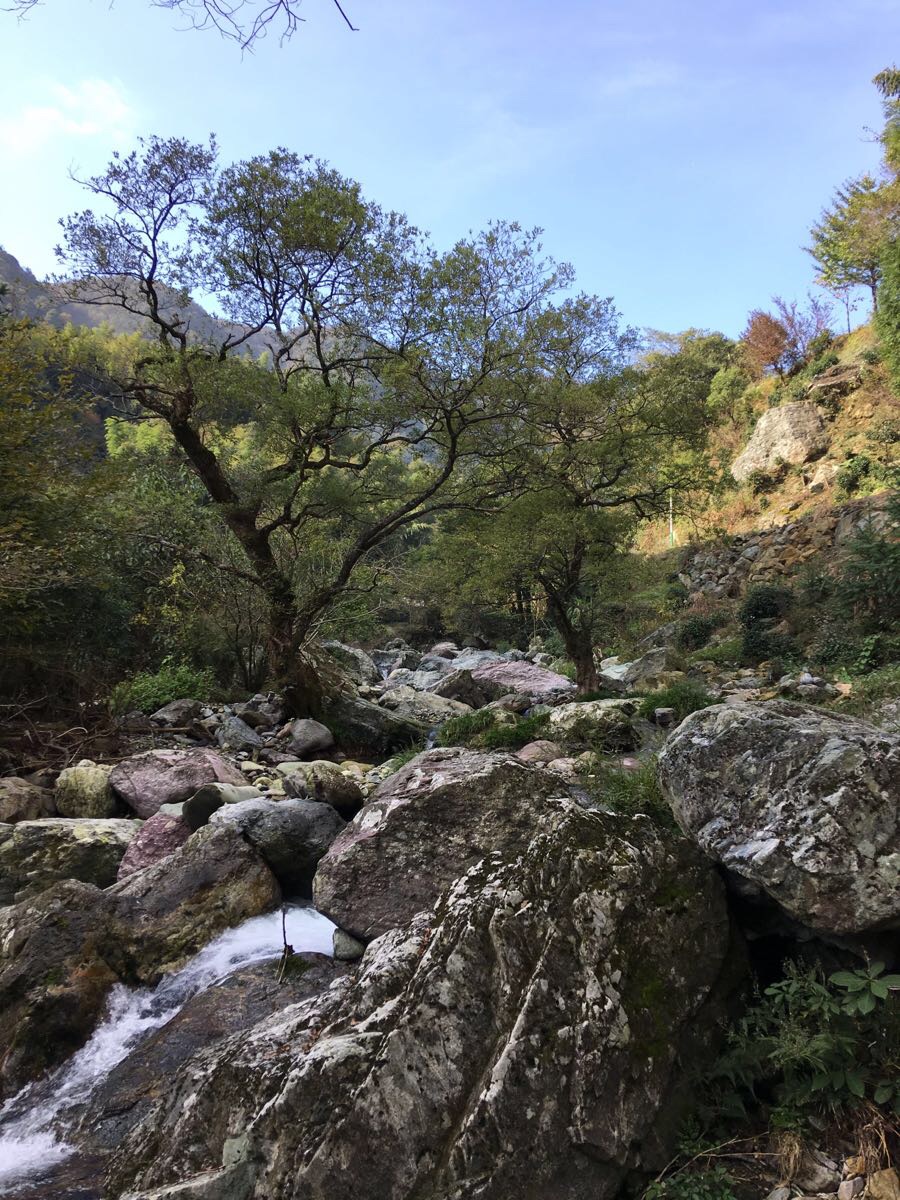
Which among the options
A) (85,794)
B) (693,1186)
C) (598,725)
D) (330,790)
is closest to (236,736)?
(85,794)

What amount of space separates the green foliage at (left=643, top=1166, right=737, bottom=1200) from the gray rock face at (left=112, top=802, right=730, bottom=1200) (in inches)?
4.3

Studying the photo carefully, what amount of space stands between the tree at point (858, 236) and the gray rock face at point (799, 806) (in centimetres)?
2109

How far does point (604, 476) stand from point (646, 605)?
10.9 m

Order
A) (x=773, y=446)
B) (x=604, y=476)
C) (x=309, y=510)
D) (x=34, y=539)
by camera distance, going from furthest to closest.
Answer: (x=773, y=446) < (x=604, y=476) < (x=309, y=510) < (x=34, y=539)

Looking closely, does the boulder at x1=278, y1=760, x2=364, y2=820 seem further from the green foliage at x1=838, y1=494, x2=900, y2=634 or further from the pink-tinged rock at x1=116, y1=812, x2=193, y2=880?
the green foliage at x1=838, y1=494, x2=900, y2=634

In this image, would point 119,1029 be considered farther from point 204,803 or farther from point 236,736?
point 236,736

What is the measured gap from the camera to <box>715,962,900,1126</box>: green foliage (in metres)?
2.65

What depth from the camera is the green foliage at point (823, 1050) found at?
8.70ft

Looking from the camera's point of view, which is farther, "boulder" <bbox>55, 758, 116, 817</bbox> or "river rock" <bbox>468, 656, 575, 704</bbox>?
"river rock" <bbox>468, 656, 575, 704</bbox>

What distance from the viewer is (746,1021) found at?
3.03 metres

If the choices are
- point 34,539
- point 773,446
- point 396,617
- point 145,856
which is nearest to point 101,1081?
point 145,856

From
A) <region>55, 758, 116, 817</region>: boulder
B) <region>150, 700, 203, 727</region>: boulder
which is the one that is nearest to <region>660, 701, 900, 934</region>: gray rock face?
<region>55, 758, 116, 817</region>: boulder

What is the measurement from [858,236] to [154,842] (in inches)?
1093

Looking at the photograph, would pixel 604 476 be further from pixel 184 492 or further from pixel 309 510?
pixel 184 492
